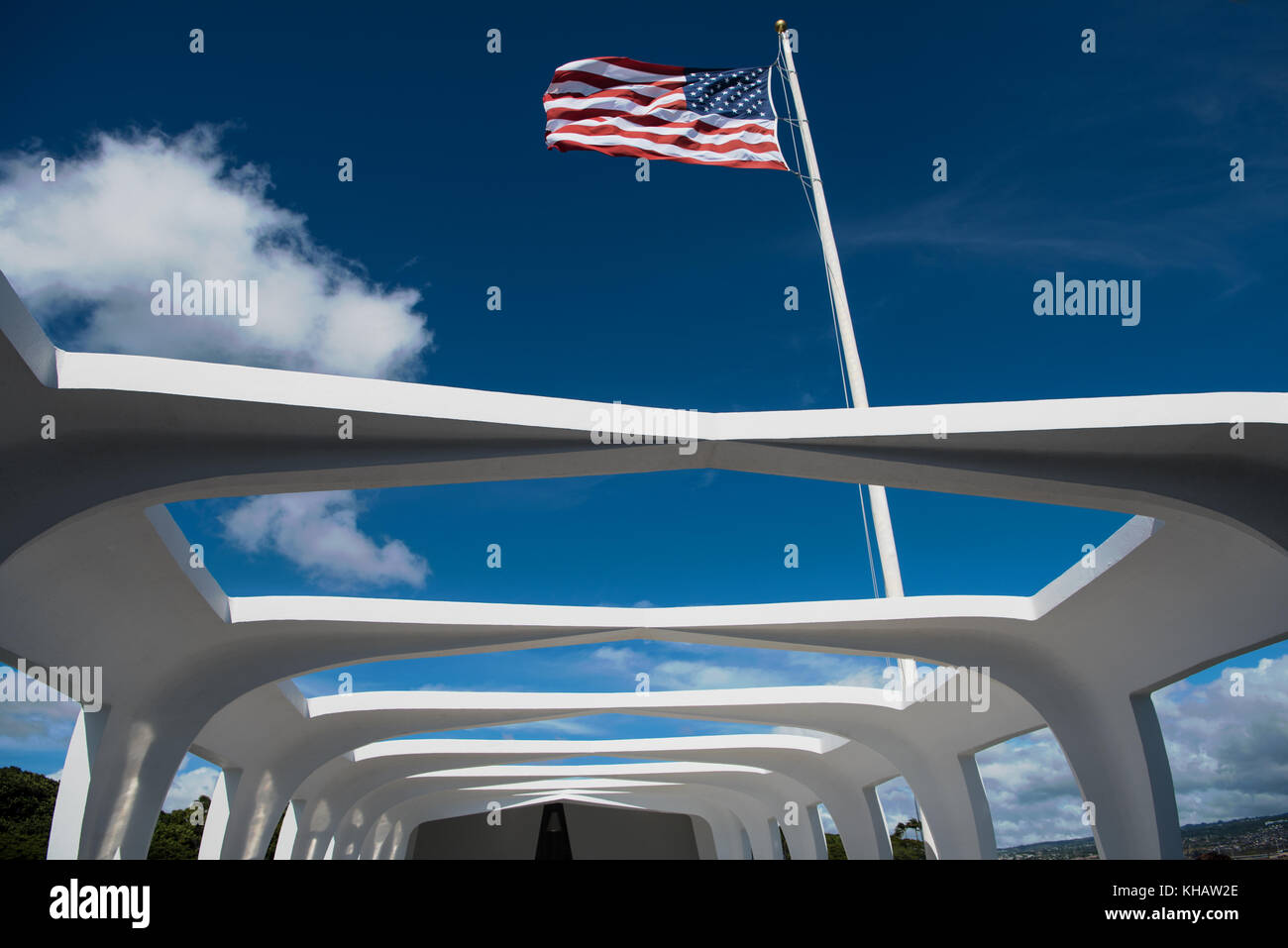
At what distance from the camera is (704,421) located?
330 inches

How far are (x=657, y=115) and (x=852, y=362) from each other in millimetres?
6431

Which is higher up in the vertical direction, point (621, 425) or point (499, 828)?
point (621, 425)

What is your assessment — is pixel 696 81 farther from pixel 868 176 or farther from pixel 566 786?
pixel 566 786

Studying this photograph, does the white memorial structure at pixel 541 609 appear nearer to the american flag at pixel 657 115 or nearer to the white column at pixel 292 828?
the white column at pixel 292 828

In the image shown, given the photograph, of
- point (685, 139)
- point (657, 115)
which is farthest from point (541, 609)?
point (657, 115)

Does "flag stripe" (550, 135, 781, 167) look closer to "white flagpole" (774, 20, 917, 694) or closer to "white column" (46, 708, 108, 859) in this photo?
"white flagpole" (774, 20, 917, 694)

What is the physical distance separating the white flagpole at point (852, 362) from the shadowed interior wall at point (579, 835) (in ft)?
99.3

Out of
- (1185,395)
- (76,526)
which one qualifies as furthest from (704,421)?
(76,526)

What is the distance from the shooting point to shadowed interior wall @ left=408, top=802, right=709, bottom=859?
44562 mm

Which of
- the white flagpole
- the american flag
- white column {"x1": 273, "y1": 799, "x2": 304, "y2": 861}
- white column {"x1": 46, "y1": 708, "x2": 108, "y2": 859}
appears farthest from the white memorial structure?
the american flag

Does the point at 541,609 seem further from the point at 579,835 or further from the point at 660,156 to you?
the point at 579,835

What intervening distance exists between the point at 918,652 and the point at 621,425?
27.3 ft

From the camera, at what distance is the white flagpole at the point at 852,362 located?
18000mm

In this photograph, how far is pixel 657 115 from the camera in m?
14.1
